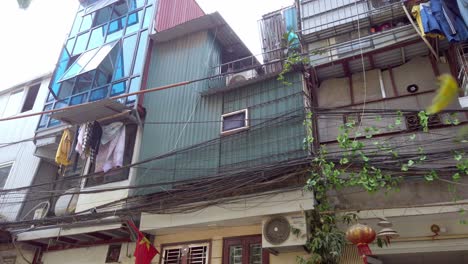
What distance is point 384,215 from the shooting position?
6.91m

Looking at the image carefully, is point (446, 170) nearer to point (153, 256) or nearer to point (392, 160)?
point (392, 160)

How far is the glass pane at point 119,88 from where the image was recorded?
11.4 m

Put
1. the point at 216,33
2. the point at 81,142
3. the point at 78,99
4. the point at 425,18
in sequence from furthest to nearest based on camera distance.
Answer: the point at 78,99
the point at 216,33
the point at 81,142
the point at 425,18

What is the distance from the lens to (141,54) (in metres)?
11.9

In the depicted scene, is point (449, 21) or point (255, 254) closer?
point (449, 21)

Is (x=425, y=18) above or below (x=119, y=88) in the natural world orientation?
below

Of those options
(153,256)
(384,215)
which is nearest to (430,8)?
(384,215)

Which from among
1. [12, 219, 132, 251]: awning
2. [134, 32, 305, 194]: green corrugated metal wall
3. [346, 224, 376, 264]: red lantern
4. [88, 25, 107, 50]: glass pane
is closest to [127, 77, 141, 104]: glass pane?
[134, 32, 305, 194]: green corrugated metal wall

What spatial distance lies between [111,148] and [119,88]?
2.15m

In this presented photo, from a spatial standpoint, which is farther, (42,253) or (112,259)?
(42,253)

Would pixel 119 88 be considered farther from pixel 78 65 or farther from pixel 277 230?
A: pixel 277 230

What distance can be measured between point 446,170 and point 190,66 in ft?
24.7

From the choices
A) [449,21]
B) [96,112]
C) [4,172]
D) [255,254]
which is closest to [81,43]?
[96,112]

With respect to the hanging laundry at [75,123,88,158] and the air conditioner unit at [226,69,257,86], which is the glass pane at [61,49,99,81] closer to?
the hanging laundry at [75,123,88,158]
